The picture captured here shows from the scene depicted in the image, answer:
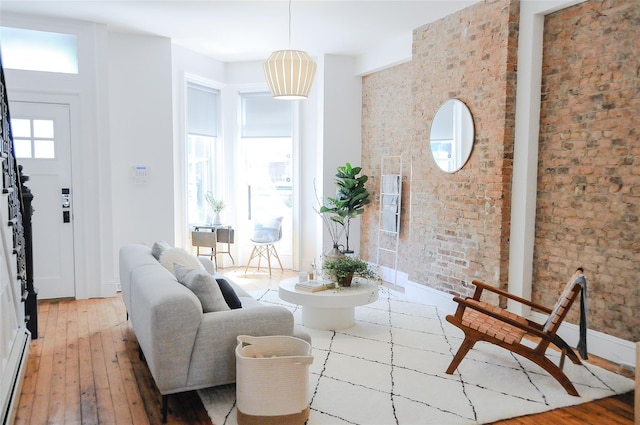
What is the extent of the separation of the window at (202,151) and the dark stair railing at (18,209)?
2.65 m

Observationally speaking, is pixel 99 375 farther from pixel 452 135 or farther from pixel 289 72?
pixel 452 135

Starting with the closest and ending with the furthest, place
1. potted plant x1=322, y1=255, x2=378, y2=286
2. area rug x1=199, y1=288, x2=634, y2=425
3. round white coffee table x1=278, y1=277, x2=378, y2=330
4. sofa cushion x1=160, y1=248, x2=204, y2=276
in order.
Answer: area rug x1=199, y1=288, x2=634, y2=425
sofa cushion x1=160, y1=248, x2=204, y2=276
round white coffee table x1=278, y1=277, x2=378, y2=330
potted plant x1=322, y1=255, x2=378, y2=286

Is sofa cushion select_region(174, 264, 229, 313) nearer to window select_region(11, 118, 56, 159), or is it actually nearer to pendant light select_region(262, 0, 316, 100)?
pendant light select_region(262, 0, 316, 100)

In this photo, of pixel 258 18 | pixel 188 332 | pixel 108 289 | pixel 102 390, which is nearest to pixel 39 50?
pixel 258 18

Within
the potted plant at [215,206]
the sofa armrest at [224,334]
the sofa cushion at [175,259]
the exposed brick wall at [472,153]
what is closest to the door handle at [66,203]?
the potted plant at [215,206]

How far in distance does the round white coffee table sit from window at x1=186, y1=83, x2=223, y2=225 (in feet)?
9.26

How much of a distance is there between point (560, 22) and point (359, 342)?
3095mm

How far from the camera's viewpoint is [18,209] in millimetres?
3807

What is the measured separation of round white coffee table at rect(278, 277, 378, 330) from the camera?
4.00m

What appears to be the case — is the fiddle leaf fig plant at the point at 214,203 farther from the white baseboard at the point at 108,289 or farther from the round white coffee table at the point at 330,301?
the round white coffee table at the point at 330,301

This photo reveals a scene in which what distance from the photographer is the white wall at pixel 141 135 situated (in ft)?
18.3

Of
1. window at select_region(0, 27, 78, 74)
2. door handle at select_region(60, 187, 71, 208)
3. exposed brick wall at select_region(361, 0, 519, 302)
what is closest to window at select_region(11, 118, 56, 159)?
door handle at select_region(60, 187, 71, 208)

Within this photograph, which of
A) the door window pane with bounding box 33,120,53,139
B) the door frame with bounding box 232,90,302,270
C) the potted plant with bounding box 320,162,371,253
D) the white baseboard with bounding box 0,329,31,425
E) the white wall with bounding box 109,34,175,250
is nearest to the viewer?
the white baseboard with bounding box 0,329,31,425

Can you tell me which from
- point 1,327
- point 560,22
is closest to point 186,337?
point 1,327
